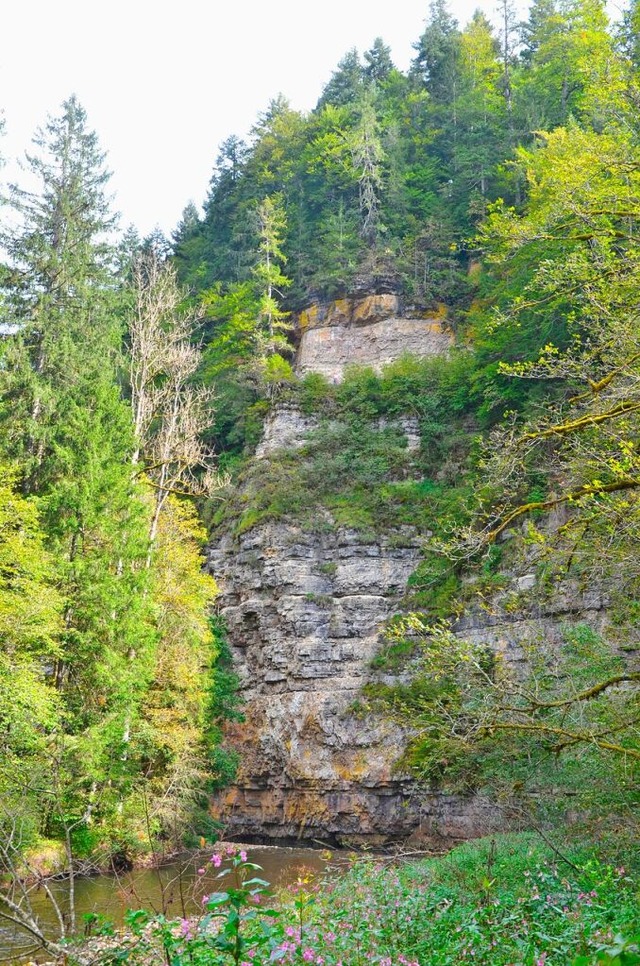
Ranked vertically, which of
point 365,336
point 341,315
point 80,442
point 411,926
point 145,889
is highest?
point 341,315

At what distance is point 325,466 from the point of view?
28.1 metres

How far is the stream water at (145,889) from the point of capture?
986cm

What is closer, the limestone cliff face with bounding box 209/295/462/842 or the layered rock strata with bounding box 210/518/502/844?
the layered rock strata with bounding box 210/518/502/844

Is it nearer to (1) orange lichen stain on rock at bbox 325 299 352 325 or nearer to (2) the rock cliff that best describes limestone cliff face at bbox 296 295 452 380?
(1) orange lichen stain on rock at bbox 325 299 352 325

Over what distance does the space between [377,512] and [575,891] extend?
20019 millimetres

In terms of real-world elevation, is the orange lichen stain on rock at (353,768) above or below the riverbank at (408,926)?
below

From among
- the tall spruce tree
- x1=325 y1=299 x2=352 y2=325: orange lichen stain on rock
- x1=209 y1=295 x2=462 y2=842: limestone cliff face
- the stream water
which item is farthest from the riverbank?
x1=325 y1=299 x2=352 y2=325: orange lichen stain on rock

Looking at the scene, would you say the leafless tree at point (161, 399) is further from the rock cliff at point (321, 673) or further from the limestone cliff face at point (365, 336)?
the limestone cliff face at point (365, 336)

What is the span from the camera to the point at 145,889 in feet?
47.6

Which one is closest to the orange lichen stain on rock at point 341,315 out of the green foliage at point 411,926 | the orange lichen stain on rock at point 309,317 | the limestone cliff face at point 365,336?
the limestone cliff face at point 365,336

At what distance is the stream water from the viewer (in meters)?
9.86

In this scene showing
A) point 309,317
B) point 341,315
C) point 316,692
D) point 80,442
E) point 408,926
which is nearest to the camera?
point 408,926

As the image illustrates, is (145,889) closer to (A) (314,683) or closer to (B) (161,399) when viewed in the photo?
(A) (314,683)

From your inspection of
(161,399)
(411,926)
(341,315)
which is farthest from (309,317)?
(411,926)
